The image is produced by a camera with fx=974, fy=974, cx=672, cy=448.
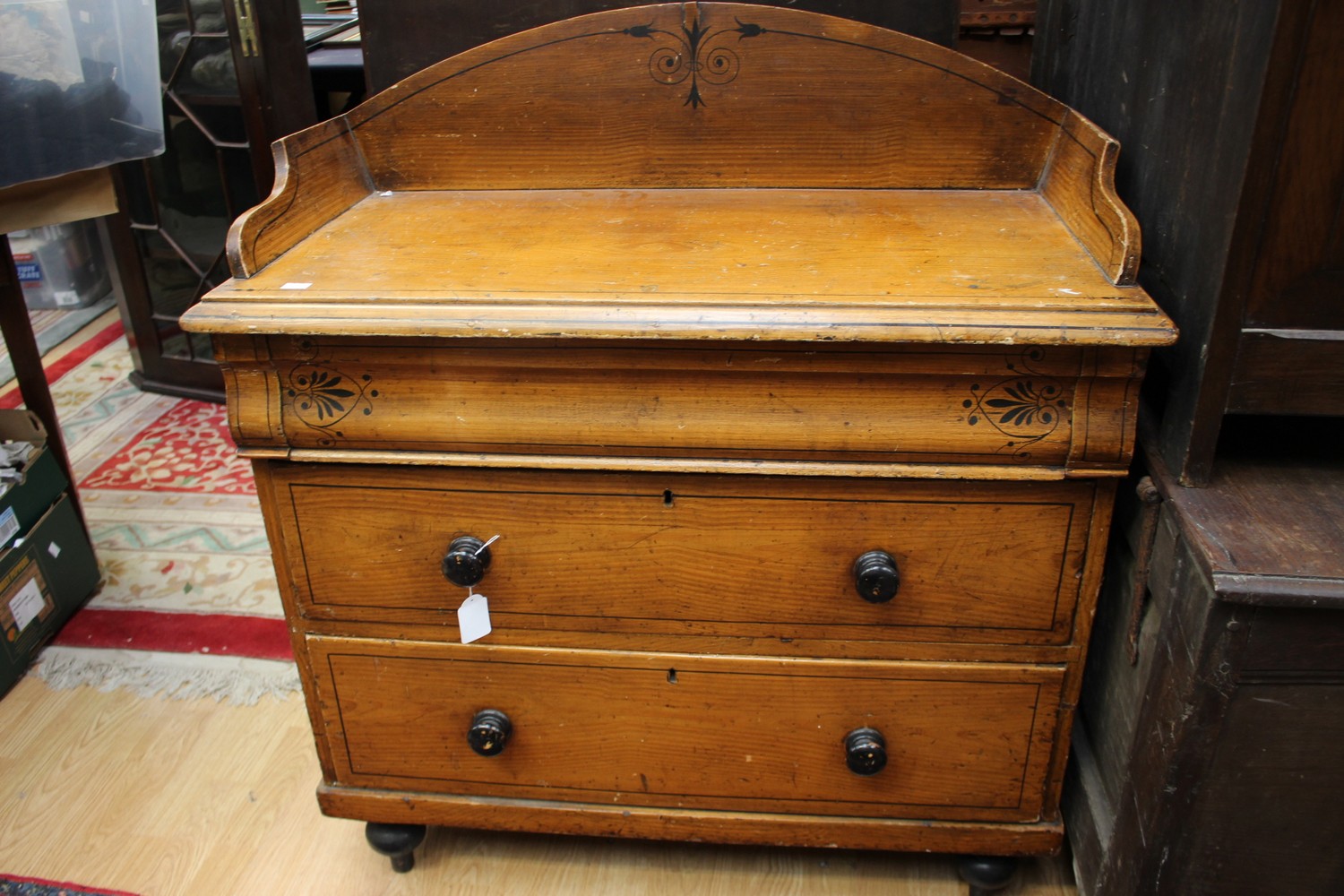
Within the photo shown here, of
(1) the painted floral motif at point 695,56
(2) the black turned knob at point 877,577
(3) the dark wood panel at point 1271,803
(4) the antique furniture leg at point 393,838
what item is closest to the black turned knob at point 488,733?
(4) the antique furniture leg at point 393,838

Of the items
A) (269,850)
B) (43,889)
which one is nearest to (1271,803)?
(269,850)

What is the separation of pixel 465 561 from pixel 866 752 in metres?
0.55

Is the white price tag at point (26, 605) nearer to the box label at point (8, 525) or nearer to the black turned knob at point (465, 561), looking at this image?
the box label at point (8, 525)

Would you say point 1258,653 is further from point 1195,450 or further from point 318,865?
point 318,865

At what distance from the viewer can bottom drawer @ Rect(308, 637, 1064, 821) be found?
1.21m

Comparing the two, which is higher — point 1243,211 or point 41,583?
point 1243,211

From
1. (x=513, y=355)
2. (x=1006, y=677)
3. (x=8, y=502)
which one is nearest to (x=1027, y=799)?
(x=1006, y=677)

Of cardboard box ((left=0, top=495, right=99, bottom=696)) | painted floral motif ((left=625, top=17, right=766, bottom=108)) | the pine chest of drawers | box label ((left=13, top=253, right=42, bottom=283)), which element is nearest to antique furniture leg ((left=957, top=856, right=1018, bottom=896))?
the pine chest of drawers

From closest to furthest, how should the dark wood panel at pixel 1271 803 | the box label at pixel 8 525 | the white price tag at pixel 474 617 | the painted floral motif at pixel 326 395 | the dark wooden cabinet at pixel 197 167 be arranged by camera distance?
the dark wood panel at pixel 1271 803 < the painted floral motif at pixel 326 395 < the white price tag at pixel 474 617 < the box label at pixel 8 525 < the dark wooden cabinet at pixel 197 167

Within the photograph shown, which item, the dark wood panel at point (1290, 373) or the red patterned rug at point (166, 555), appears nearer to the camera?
the dark wood panel at point (1290, 373)

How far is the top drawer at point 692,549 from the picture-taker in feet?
3.61

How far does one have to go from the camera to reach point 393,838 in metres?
1.40

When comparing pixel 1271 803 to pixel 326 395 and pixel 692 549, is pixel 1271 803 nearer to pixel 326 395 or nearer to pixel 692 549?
pixel 692 549

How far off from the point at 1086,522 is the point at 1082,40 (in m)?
0.70
